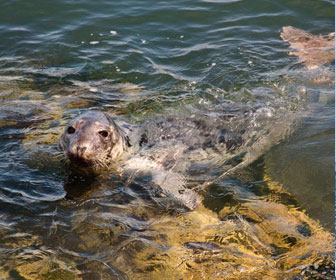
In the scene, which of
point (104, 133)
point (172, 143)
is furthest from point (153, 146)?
point (104, 133)

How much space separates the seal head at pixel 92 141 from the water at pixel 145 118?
0.97ft

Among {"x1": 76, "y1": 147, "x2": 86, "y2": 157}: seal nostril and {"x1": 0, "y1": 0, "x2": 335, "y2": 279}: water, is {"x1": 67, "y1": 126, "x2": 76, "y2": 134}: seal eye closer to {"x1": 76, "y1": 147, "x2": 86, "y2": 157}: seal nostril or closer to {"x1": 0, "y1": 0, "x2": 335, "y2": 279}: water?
{"x1": 76, "y1": 147, "x2": 86, "y2": 157}: seal nostril

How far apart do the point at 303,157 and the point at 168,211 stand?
176 centimetres

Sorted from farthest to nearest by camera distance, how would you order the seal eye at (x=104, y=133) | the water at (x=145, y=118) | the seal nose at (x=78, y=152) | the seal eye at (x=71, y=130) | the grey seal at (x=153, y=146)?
the seal eye at (x=104, y=133) < the seal eye at (x=71, y=130) < the grey seal at (x=153, y=146) < the seal nose at (x=78, y=152) < the water at (x=145, y=118)

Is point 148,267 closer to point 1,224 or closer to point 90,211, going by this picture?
point 90,211

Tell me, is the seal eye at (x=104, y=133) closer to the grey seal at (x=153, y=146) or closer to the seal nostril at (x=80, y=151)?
the grey seal at (x=153, y=146)

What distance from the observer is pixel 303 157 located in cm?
555

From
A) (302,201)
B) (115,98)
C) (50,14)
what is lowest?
(302,201)

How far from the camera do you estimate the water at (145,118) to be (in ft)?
13.2

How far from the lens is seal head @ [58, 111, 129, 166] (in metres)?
4.98

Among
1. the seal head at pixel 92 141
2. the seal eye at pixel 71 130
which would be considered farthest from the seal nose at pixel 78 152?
the seal eye at pixel 71 130

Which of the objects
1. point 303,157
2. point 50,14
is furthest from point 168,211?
point 50,14

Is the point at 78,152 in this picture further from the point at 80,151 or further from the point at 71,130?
the point at 71,130

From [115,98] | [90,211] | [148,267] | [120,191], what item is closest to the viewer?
[148,267]
